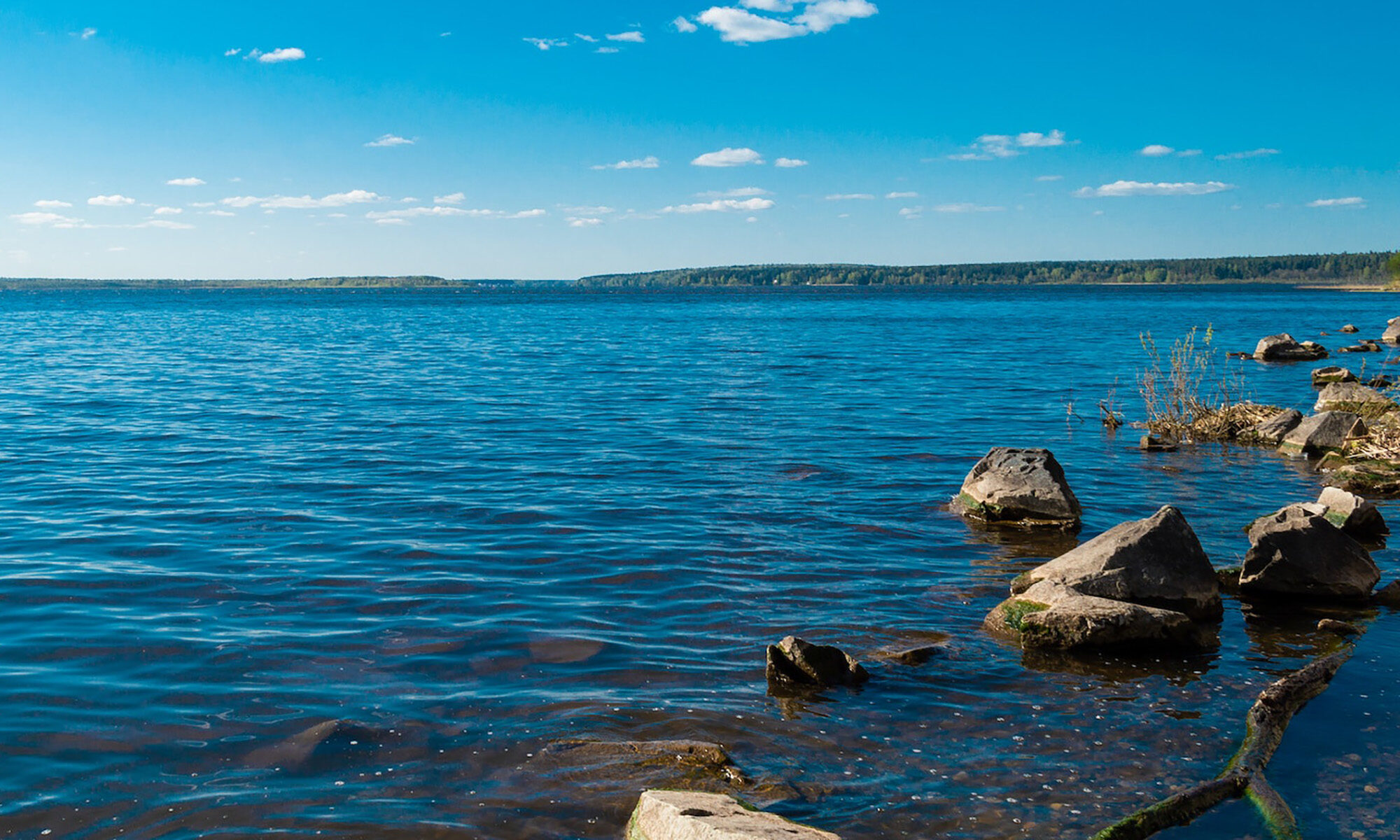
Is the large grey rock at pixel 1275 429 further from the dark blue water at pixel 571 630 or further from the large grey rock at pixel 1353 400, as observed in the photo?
the dark blue water at pixel 571 630

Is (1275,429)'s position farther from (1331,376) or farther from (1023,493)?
(1331,376)

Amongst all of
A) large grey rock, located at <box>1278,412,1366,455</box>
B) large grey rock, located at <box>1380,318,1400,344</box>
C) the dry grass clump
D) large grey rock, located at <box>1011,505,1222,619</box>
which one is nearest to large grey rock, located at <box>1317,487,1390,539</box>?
large grey rock, located at <box>1011,505,1222,619</box>

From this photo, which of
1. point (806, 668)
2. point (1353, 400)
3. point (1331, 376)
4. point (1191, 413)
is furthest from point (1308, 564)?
point (1331, 376)

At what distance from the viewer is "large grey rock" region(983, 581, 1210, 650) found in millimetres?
9695

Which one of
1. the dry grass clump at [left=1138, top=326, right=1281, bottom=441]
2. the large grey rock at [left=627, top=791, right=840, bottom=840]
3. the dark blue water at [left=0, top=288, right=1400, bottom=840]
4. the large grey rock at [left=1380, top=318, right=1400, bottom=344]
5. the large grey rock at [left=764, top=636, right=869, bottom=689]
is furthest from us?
the large grey rock at [left=1380, top=318, right=1400, bottom=344]

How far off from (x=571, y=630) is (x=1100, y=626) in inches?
198

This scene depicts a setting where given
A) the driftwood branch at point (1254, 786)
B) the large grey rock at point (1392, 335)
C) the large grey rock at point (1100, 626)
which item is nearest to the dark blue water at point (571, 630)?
the driftwood branch at point (1254, 786)

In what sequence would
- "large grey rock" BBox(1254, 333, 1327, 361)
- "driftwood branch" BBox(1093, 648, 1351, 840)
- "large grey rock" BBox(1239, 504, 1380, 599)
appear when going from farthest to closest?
"large grey rock" BBox(1254, 333, 1327, 361) < "large grey rock" BBox(1239, 504, 1380, 599) < "driftwood branch" BBox(1093, 648, 1351, 840)

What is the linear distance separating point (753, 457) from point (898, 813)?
45.3 feet

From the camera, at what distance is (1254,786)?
6781 mm

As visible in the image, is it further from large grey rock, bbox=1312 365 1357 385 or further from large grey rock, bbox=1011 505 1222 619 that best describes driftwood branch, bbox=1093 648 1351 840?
large grey rock, bbox=1312 365 1357 385

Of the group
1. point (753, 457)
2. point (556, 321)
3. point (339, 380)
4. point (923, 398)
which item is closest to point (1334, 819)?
point (753, 457)

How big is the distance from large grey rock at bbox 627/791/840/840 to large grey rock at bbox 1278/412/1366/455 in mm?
18270

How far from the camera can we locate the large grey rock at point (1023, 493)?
14.6m
